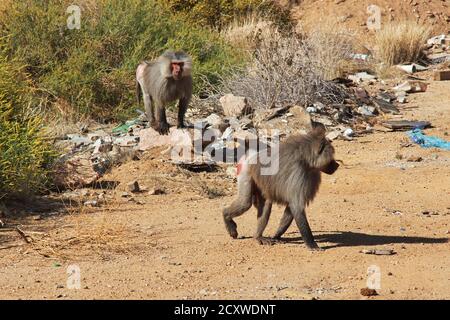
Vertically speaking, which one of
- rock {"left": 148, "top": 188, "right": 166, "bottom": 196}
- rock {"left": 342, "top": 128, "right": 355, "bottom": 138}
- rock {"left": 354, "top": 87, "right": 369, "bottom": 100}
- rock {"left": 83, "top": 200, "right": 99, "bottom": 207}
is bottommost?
rock {"left": 342, "top": 128, "right": 355, "bottom": 138}

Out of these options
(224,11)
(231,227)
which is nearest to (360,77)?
(224,11)

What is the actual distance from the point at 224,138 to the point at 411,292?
596cm

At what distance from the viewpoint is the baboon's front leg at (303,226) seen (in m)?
7.34

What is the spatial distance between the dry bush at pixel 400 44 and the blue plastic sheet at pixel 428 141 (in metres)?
5.81

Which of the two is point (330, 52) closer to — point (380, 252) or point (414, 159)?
point (414, 159)

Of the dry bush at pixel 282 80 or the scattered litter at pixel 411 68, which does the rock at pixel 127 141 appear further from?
the scattered litter at pixel 411 68

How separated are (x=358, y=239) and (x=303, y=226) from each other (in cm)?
74

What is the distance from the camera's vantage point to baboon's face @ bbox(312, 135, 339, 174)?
7.36 meters

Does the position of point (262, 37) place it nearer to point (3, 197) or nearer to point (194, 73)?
point (194, 73)

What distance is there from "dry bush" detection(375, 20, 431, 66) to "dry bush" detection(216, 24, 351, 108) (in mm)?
3818

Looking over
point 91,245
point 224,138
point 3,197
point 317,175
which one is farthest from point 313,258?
point 224,138

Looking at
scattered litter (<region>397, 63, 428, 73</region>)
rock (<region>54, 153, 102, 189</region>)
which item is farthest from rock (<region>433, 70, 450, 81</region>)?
rock (<region>54, 153, 102, 189</region>)

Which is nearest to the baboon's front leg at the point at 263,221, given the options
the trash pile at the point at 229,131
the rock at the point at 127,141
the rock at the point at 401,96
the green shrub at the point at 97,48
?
the trash pile at the point at 229,131

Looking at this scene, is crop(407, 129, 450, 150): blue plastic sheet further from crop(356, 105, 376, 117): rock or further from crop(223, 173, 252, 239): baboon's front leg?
crop(223, 173, 252, 239): baboon's front leg
